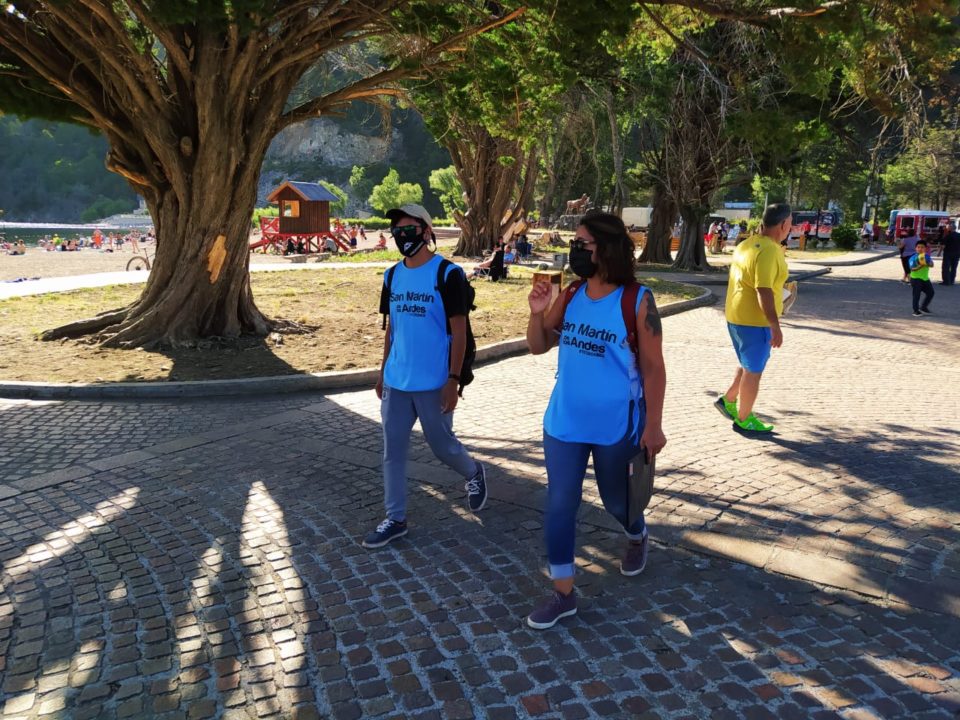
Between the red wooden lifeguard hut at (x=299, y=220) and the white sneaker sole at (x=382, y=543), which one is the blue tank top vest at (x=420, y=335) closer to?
the white sneaker sole at (x=382, y=543)

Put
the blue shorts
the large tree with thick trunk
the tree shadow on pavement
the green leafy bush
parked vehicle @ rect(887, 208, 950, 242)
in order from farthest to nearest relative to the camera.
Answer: parked vehicle @ rect(887, 208, 950, 242) < the green leafy bush < the large tree with thick trunk < the blue shorts < the tree shadow on pavement

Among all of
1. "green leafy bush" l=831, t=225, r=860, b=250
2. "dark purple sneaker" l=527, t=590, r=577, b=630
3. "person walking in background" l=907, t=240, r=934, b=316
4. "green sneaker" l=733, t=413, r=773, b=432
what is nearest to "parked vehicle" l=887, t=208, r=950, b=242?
"green leafy bush" l=831, t=225, r=860, b=250

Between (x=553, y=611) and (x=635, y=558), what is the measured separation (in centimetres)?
66

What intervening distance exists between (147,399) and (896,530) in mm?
6504

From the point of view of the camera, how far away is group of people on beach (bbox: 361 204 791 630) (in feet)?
10.5

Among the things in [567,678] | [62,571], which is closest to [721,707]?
[567,678]

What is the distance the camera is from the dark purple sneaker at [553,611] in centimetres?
333

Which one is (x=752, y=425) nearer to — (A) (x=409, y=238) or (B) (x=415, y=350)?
(B) (x=415, y=350)

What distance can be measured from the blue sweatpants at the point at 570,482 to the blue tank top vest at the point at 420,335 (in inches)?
37.7

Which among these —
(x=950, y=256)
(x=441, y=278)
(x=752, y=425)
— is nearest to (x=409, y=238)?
(x=441, y=278)

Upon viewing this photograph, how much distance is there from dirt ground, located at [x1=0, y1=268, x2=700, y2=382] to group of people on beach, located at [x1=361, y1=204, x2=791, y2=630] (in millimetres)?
4625

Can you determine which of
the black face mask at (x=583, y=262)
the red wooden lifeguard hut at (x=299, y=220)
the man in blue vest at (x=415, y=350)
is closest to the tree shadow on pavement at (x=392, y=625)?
the man in blue vest at (x=415, y=350)

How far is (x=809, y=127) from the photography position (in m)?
14.3

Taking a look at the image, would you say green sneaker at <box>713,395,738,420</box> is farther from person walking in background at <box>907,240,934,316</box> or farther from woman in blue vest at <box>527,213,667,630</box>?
person walking in background at <box>907,240,934,316</box>
